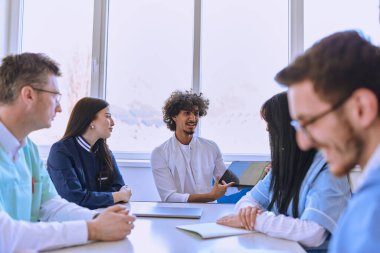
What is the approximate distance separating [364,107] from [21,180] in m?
1.17

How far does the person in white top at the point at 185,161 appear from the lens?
264 centimetres

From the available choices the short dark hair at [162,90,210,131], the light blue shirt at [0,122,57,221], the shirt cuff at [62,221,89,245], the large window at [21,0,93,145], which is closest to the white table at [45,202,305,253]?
the shirt cuff at [62,221,89,245]

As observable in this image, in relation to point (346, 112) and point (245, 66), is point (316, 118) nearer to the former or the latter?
point (346, 112)

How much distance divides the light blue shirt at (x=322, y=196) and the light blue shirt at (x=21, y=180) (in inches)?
40.3

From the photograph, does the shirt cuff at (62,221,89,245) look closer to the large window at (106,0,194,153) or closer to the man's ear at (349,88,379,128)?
the man's ear at (349,88,379,128)

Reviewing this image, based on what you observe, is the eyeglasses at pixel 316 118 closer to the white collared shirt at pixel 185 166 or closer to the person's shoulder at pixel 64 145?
the person's shoulder at pixel 64 145

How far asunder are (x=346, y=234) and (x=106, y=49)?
11.0ft

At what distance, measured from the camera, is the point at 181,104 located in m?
3.03

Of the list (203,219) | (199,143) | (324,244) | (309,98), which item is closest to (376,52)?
(309,98)

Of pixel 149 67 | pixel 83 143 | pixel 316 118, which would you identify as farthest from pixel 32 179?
pixel 149 67

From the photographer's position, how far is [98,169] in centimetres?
228

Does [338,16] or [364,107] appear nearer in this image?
[364,107]

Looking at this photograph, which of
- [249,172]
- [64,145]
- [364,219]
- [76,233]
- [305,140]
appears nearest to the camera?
[364,219]

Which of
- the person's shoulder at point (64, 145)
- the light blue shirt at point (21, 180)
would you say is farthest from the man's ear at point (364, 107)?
the person's shoulder at point (64, 145)
